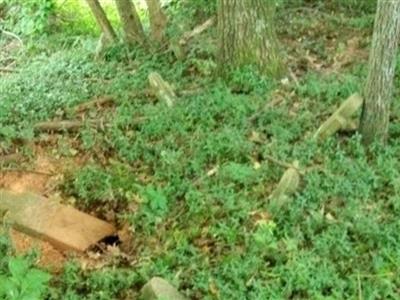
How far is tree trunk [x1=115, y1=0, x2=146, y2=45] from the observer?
26.1 feet

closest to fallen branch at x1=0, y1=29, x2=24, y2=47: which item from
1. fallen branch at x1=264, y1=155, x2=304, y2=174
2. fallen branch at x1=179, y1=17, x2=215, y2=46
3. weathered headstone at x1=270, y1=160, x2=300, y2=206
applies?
fallen branch at x1=179, y1=17, x2=215, y2=46

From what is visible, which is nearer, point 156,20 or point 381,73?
point 381,73

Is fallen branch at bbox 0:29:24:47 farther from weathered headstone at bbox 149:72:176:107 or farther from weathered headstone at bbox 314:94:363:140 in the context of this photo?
weathered headstone at bbox 314:94:363:140

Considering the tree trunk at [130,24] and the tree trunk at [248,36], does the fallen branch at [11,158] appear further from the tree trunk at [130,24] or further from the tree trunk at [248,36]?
the tree trunk at [130,24]

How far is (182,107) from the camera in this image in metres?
5.98

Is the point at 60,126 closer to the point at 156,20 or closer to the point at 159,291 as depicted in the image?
the point at 156,20

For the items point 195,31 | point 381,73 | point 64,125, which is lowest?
point 195,31

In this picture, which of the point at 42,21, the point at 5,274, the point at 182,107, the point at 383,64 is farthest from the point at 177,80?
the point at 42,21

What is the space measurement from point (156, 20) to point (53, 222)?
13.1 feet

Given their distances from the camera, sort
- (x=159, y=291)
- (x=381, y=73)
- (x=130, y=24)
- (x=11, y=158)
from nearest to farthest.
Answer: (x=159, y=291)
(x=381, y=73)
(x=11, y=158)
(x=130, y=24)

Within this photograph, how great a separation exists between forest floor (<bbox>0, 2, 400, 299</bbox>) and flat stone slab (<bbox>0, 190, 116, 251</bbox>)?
0.31 ft

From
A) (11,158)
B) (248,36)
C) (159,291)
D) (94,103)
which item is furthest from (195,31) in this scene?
(159,291)

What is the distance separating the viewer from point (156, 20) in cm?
803

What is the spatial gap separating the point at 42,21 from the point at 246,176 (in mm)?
6913
